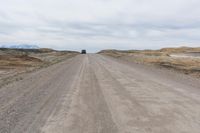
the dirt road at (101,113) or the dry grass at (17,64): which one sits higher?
the dirt road at (101,113)

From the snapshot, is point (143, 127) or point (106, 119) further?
Answer: point (106, 119)

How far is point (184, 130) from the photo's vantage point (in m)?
5.96

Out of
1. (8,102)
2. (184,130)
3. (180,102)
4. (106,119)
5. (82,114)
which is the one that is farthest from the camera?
(8,102)

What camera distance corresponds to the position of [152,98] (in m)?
10.0

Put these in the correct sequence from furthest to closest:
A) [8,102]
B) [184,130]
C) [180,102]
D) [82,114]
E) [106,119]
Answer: [8,102] → [180,102] → [82,114] → [106,119] → [184,130]

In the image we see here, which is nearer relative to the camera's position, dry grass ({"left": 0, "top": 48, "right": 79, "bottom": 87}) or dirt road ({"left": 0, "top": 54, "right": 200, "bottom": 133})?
dirt road ({"left": 0, "top": 54, "right": 200, "bottom": 133})

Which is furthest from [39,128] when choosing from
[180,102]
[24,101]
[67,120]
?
[180,102]

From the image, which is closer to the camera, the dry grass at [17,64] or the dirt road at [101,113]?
the dirt road at [101,113]

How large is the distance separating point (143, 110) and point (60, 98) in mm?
3319

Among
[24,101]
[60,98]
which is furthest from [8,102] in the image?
[60,98]

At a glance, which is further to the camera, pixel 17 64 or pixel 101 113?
pixel 17 64

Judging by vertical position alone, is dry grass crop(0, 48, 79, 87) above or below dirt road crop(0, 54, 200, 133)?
below

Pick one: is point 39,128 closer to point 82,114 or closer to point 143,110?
point 82,114

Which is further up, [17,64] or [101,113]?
[101,113]
